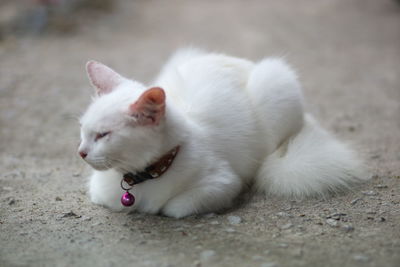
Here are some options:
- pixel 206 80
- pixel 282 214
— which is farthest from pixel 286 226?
pixel 206 80

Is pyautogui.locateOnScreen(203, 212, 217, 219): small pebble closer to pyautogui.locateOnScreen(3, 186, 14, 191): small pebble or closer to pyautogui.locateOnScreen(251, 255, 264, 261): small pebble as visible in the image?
pyautogui.locateOnScreen(251, 255, 264, 261): small pebble

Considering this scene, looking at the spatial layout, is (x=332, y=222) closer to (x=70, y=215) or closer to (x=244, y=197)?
(x=244, y=197)

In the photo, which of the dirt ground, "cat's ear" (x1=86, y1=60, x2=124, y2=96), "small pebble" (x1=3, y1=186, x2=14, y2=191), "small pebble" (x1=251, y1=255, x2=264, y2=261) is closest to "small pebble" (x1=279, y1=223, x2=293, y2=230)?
the dirt ground

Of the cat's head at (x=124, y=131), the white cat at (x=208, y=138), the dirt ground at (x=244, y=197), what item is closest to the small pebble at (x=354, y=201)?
the dirt ground at (x=244, y=197)

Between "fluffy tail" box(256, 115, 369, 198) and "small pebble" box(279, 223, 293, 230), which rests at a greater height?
"fluffy tail" box(256, 115, 369, 198)

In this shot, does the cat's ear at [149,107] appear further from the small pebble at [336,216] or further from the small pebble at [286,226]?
the small pebble at [336,216]

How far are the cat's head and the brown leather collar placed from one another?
6cm

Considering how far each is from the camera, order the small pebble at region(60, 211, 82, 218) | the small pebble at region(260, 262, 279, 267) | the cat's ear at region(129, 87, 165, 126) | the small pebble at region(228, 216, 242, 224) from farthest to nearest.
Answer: the small pebble at region(60, 211, 82, 218)
the small pebble at region(228, 216, 242, 224)
the cat's ear at region(129, 87, 165, 126)
the small pebble at region(260, 262, 279, 267)

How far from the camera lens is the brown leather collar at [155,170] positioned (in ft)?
6.18

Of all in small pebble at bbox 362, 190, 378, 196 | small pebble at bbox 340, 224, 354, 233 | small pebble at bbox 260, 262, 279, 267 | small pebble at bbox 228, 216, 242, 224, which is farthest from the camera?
small pebble at bbox 362, 190, 378, 196

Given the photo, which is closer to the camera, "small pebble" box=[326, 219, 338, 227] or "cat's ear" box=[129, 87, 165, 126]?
"cat's ear" box=[129, 87, 165, 126]

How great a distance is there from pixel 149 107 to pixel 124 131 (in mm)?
137

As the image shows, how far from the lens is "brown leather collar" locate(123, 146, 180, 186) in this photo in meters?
1.88

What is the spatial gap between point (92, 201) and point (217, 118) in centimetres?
72
